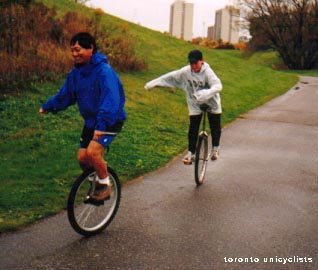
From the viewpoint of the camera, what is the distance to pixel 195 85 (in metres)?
7.50

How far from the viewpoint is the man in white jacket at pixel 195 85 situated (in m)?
7.24

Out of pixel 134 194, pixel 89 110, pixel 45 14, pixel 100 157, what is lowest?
pixel 134 194

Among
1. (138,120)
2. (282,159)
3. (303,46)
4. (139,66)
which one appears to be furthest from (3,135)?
(303,46)

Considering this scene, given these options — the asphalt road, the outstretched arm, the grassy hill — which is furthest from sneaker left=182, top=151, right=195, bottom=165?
the outstretched arm

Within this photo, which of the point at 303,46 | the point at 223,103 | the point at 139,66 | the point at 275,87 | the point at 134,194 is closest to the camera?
the point at 134,194

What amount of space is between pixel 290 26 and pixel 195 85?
1559 inches

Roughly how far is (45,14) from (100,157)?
46.3 feet

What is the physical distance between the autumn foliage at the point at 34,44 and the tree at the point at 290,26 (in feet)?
91.9

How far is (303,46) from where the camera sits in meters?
45.1

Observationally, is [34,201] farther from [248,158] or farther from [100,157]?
[248,158]

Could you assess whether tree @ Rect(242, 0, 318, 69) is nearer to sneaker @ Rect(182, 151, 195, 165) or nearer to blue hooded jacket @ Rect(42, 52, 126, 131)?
sneaker @ Rect(182, 151, 195, 165)

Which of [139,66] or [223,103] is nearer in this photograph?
[223,103]

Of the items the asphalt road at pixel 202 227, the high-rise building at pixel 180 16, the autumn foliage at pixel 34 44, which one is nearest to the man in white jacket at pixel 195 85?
the asphalt road at pixel 202 227

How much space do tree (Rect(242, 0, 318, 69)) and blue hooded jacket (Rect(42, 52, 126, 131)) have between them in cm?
4102
